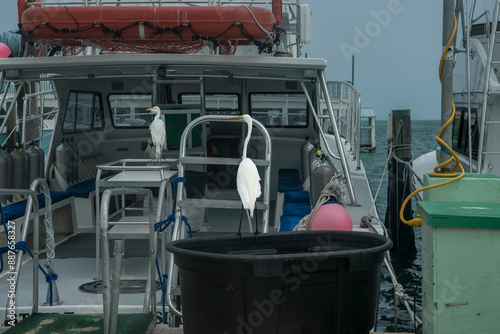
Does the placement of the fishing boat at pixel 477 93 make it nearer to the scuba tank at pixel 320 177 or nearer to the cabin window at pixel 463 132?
the cabin window at pixel 463 132

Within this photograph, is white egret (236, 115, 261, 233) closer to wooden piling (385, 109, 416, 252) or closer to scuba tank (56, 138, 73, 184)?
scuba tank (56, 138, 73, 184)

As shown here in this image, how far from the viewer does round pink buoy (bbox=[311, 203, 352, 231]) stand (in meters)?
4.11

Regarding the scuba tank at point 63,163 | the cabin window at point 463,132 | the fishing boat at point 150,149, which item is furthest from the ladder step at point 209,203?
the cabin window at point 463,132

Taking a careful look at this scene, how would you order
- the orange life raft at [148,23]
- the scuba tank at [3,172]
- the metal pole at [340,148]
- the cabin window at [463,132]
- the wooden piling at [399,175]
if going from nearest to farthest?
1. the orange life raft at [148,23]
2. the metal pole at [340,148]
3. the scuba tank at [3,172]
4. the cabin window at [463,132]
5. the wooden piling at [399,175]

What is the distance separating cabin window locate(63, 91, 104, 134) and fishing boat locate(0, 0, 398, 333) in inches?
0.9

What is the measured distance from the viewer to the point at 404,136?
11336 millimetres

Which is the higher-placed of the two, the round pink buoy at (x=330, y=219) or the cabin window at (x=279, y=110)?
the cabin window at (x=279, y=110)

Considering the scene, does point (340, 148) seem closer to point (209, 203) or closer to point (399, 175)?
point (209, 203)

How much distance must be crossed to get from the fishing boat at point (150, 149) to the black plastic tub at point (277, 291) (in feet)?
0.25

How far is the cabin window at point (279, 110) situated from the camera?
8.85 metres

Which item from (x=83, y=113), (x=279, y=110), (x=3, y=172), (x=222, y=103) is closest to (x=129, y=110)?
(x=83, y=113)

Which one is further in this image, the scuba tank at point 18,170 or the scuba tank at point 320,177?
the scuba tank at point 18,170

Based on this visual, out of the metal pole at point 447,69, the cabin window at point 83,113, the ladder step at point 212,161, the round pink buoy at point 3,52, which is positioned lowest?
the ladder step at point 212,161

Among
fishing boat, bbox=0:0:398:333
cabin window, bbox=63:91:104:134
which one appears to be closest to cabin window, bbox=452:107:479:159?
fishing boat, bbox=0:0:398:333
